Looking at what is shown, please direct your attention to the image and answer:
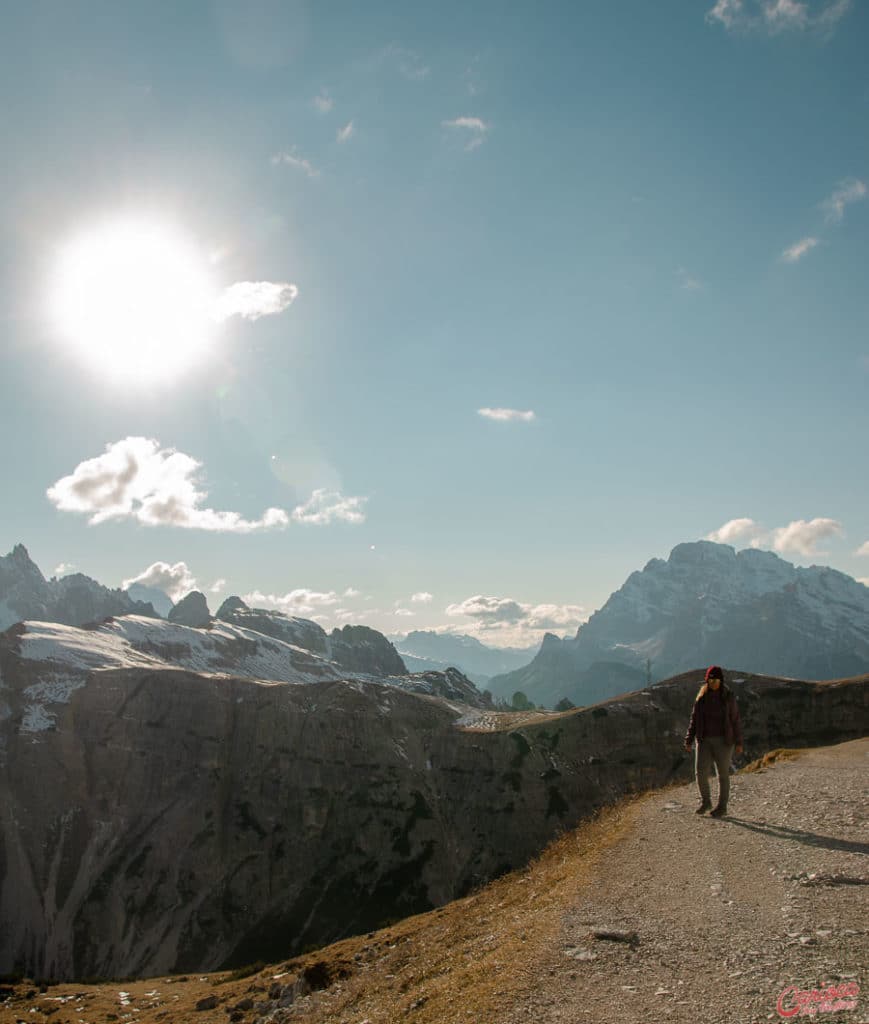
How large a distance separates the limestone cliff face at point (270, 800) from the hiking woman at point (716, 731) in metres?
106

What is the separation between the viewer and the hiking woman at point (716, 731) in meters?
18.9

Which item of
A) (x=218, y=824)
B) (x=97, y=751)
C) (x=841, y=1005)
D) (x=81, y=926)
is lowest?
(x=81, y=926)

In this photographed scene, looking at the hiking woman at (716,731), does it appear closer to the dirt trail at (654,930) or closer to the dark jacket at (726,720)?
the dark jacket at (726,720)

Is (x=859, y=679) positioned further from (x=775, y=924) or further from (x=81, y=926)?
(x=81, y=926)

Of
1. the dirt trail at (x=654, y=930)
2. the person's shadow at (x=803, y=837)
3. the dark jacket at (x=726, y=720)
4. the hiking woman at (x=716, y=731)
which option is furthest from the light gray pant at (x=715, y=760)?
the person's shadow at (x=803, y=837)

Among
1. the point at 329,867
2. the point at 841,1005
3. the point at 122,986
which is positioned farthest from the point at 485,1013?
the point at 329,867

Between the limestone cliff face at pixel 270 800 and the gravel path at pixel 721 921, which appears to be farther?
the limestone cliff face at pixel 270 800

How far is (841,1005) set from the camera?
26.0ft

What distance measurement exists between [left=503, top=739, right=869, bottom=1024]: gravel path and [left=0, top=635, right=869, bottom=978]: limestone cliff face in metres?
108

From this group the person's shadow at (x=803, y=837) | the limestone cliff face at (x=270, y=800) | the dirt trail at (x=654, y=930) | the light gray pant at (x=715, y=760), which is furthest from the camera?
the limestone cliff face at (x=270, y=800)

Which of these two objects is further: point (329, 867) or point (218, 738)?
point (218, 738)

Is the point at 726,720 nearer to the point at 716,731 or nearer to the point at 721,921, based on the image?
the point at 716,731

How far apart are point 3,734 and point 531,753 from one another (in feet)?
377

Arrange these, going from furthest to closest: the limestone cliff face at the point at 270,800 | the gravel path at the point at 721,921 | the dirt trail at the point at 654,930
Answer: the limestone cliff face at the point at 270,800 → the dirt trail at the point at 654,930 → the gravel path at the point at 721,921
